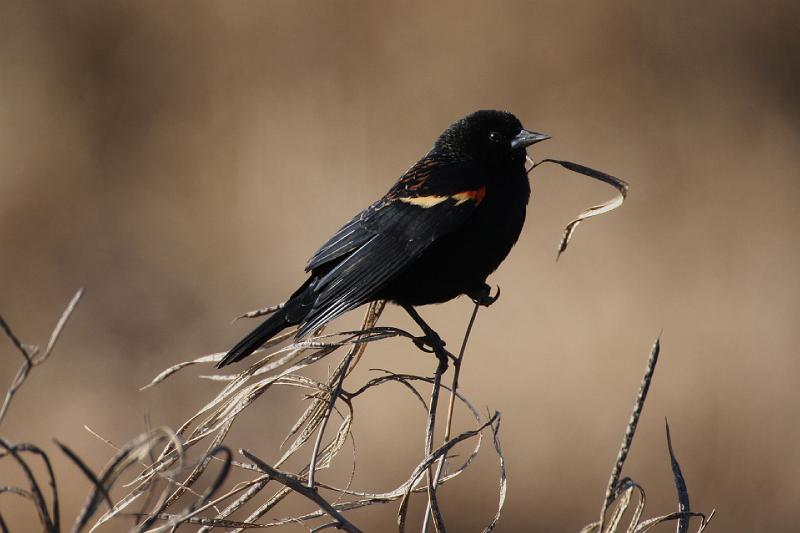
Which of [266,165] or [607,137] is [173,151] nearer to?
[266,165]

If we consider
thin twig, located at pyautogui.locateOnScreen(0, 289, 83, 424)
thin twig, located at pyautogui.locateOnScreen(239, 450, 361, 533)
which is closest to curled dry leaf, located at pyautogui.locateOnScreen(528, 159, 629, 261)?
thin twig, located at pyautogui.locateOnScreen(239, 450, 361, 533)

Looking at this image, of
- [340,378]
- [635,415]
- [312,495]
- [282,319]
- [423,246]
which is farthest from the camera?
[423,246]

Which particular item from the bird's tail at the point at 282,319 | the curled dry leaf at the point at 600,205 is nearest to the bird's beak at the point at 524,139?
the bird's tail at the point at 282,319

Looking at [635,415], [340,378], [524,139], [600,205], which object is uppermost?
[524,139]

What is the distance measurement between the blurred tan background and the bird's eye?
2.18 m

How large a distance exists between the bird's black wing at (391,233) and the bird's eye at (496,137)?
0.17 m

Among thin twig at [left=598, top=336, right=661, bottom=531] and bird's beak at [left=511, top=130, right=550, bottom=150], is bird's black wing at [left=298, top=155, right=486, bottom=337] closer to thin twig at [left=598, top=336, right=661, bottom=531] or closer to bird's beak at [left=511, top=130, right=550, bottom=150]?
bird's beak at [left=511, top=130, right=550, bottom=150]

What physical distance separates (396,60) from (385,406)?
2031 mm

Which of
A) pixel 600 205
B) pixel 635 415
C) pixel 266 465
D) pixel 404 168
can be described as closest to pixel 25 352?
pixel 266 465

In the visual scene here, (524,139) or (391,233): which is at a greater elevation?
(524,139)

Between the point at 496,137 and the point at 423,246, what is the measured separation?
61 centimetres

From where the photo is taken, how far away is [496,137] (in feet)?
11.0

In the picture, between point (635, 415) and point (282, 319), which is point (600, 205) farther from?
point (282, 319)

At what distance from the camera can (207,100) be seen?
6004 mm
